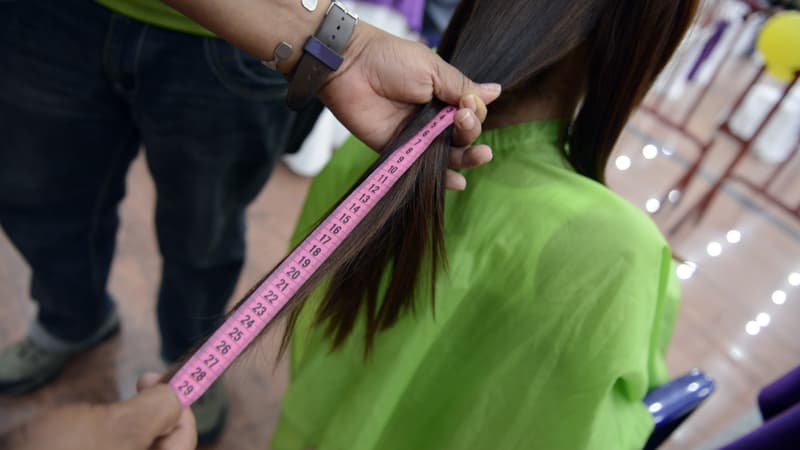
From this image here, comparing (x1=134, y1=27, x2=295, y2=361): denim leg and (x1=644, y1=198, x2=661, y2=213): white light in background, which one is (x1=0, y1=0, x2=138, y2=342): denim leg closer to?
(x1=134, y1=27, x2=295, y2=361): denim leg

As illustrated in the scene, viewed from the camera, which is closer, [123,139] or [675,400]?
[675,400]

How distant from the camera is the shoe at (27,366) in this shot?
111 centimetres

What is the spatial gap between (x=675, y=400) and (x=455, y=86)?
405 millimetres

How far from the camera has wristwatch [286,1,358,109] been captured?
524mm

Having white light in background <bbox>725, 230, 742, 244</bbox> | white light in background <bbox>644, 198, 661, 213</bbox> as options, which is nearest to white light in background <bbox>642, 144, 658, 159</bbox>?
white light in background <bbox>644, 198, 661, 213</bbox>

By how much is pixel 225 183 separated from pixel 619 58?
1.95ft

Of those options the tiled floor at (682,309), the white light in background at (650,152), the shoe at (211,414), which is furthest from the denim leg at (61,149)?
the white light in background at (650,152)

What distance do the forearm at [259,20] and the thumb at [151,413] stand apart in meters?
0.34

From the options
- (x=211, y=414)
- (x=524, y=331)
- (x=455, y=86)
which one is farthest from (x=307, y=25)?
(x=211, y=414)

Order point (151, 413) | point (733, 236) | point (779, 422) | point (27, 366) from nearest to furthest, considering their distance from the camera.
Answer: point (151, 413)
point (779, 422)
point (27, 366)
point (733, 236)

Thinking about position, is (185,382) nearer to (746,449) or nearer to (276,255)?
(746,449)

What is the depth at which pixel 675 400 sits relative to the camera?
0.57m

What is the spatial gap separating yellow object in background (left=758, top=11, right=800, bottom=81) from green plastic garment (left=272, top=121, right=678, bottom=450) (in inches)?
54.4

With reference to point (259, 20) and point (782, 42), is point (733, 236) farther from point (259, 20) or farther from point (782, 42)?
point (259, 20)
